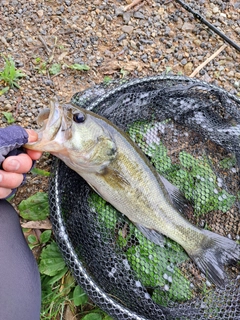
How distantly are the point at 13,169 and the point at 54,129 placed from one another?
377 mm

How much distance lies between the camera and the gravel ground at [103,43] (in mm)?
3793

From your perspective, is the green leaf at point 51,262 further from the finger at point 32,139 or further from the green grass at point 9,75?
the green grass at point 9,75

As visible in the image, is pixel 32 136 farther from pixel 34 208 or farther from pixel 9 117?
pixel 9 117

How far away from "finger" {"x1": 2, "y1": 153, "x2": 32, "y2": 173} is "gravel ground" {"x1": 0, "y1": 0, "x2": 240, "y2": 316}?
1.16 m

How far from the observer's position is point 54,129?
2570mm

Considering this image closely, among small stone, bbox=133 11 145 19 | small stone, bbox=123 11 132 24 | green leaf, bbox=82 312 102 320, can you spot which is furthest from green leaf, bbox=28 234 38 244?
small stone, bbox=133 11 145 19

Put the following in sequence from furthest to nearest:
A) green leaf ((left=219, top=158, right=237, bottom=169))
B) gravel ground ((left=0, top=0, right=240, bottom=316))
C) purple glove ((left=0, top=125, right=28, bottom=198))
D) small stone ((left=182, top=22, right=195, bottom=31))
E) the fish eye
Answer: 1. small stone ((left=182, top=22, right=195, bottom=31))
2. gravel ground ((left=0, top=0, right=240, bottom=316))
3. green leaf ((left=219, top=158, right=237, bottom=169))
4. the fish eye
5. purple glove ((left=0, top=125, right=28, bottom=198))

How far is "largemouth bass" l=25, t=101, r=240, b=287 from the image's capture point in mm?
2770

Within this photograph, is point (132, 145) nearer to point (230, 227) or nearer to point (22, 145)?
point (22, 145)

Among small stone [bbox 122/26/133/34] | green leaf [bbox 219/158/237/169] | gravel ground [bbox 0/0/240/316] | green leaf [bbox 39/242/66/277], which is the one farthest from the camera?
small stone [bbox 122/26/133/34]

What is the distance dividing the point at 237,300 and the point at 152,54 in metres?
2.55

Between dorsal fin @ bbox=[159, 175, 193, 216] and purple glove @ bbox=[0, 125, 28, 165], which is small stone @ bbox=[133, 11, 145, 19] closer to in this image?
dorsal fin @ bbox=[159, 175, 193, 216]

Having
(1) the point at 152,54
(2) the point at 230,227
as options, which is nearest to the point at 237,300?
(2) the point at 230,227

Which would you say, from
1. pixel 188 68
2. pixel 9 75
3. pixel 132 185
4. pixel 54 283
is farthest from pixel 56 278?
pixel 188 68
